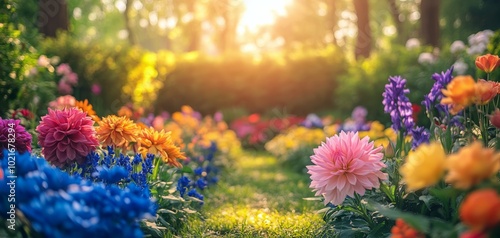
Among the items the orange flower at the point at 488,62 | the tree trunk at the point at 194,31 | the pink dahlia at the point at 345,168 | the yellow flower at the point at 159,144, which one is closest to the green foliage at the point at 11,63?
the yellow flower at the point at 159,144

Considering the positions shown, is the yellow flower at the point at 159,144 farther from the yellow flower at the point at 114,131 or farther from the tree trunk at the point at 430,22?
the tree trunk at the point at 430,22

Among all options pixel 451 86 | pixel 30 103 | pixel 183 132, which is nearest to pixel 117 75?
pixel 183 132

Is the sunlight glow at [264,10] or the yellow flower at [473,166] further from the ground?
the sunlight glow at [264,10]

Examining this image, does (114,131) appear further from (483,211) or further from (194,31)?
(194,31)

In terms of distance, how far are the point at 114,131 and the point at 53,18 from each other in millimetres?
9838

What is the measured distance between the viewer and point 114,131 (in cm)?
346

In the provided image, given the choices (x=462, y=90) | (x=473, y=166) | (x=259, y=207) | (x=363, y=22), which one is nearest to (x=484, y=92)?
(x=462, y=90)

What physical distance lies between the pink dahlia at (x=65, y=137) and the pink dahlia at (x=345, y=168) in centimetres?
138

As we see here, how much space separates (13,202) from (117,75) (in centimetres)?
915

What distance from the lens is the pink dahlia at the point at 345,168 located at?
2.98 meters

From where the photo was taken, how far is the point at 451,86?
2.33 m

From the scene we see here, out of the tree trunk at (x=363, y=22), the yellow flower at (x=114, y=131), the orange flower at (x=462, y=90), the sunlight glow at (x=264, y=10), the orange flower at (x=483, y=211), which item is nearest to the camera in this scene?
the orange flower at (x=483, y=211)

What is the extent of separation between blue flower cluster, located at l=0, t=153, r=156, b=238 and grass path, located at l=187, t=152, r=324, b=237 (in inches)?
59.0

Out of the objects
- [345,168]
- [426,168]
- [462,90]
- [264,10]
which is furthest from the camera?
[264,10]
